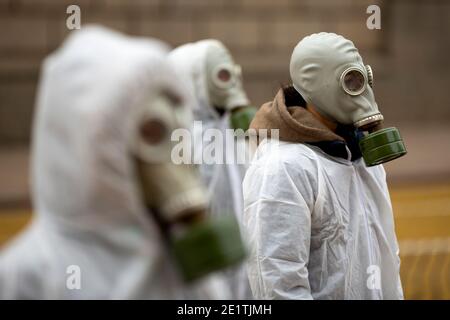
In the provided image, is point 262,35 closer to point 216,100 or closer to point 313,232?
point 216,100

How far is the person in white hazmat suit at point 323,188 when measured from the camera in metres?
3.90

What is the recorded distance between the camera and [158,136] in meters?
2.59

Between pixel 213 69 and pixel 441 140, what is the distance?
11.5 meters

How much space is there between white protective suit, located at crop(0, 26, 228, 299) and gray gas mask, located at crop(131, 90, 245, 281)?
1.3 inches

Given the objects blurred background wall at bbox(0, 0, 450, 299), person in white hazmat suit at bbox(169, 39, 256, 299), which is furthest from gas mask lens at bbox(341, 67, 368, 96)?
blurred background wall at bbox(0, 0, 450, 299)

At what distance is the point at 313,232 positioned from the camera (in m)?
3.97

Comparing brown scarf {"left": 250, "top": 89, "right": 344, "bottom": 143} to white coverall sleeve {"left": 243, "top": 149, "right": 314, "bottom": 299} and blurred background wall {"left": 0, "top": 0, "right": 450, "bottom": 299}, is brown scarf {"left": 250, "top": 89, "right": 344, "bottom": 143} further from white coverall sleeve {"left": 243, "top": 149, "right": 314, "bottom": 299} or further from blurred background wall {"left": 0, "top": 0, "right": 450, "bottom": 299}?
blurred background wall {"left": 0, "top": 0, "right": 450, "bottom": 299}

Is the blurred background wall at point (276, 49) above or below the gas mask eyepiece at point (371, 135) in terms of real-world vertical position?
above

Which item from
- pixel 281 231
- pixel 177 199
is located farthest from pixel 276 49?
pixel 177 199

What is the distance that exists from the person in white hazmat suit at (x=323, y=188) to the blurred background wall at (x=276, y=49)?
27.8 feet

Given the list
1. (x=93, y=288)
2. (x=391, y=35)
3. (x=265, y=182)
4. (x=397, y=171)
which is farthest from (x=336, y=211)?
(x=391, y=35)

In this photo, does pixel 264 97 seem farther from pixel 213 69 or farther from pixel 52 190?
pixel 52 190

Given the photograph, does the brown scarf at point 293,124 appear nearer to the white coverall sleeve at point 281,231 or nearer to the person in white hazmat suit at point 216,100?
the white coverall sleeve at point 281,231

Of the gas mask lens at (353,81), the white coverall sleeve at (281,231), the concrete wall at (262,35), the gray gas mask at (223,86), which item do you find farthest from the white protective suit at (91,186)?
the concrete wall at (262,35)
